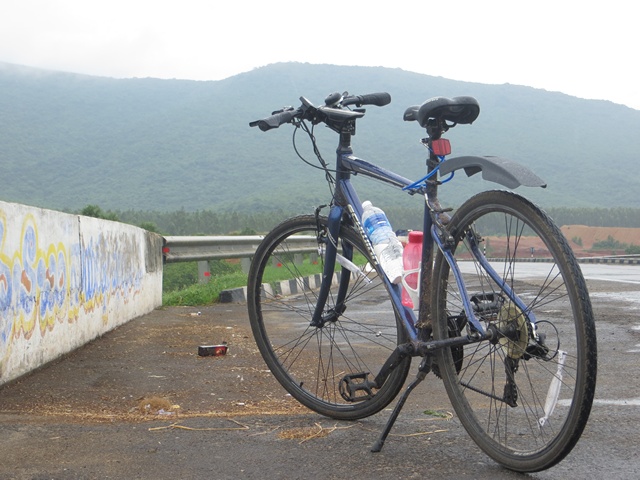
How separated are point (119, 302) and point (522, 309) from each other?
600 cm

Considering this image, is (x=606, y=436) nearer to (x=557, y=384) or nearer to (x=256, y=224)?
(x=557, y=384)

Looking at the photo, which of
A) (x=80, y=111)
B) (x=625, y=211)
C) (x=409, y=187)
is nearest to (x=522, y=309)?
(x=409, y=187)

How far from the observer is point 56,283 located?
6375 millimetres

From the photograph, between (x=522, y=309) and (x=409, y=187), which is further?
(x=409, y=187)

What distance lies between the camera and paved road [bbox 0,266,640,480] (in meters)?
3.36

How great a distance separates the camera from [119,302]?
8586 mm

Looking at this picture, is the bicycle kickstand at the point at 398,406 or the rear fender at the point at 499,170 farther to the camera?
the bicycle kickstand at the point at 398,406

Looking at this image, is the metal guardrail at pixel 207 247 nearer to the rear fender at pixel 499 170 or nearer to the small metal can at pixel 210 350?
the small metal can at pixel 210 350

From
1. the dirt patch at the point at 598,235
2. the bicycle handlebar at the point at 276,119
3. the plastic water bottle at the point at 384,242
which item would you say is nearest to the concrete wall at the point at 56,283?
the bicycle handlebar at the point at 276,119

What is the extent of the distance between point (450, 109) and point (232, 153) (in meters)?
157

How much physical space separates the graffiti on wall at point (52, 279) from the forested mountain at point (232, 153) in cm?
10581

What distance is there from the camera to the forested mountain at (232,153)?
134 meters

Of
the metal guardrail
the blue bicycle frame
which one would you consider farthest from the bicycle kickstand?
the metal guardrail

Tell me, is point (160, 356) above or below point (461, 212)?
below
